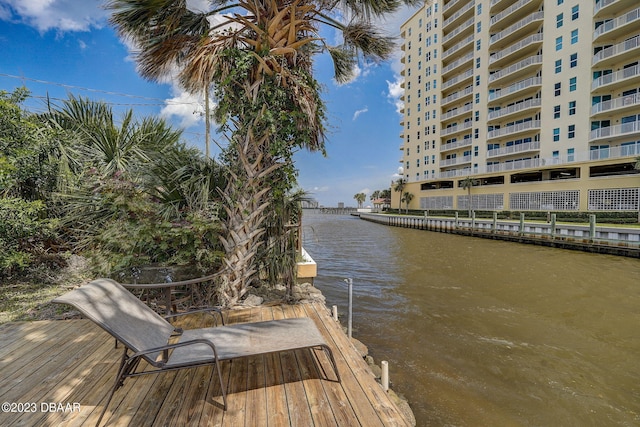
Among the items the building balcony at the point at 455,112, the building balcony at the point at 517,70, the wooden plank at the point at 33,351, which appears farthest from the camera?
the building balcony at the point at 455,112

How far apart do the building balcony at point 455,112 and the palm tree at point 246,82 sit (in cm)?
3558

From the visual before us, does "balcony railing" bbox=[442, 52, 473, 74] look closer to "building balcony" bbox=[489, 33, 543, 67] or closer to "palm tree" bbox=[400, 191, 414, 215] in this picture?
"building balcony" bbox=[489, 33, 543, 67]

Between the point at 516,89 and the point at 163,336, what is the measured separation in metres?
36.6

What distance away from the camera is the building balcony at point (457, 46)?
33500 mm

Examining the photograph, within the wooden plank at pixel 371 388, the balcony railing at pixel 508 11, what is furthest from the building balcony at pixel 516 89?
the wooden plank at pixel 371 388

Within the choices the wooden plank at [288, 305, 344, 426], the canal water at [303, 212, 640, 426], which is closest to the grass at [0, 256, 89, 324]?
the wooden plank at [288, 305, 344, 426]

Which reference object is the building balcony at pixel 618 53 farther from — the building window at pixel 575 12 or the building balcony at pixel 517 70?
the building balcony at pixel 517 70

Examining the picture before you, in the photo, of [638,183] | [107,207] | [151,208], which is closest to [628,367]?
[151,208]

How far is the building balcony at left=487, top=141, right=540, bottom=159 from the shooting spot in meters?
27.4

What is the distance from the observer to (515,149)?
28.7 metres

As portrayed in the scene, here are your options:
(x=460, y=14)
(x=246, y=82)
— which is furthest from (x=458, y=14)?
(x=246, y=82)

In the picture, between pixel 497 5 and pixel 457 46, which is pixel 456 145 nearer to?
pixel 457 46

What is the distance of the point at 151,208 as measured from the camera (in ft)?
13.3

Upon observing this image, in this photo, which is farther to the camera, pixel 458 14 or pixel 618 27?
pixel 458 14
